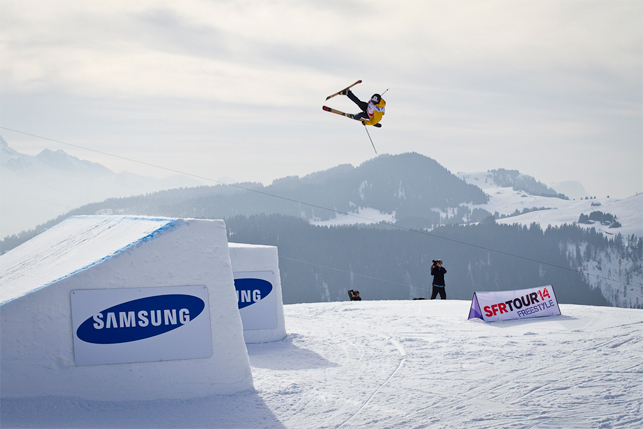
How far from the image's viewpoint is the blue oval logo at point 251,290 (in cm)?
869

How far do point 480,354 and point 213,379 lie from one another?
150 inches

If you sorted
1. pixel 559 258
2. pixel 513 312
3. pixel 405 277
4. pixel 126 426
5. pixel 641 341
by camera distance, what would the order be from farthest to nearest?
pixel 559 258 → pixel 405 277 → pixel 513 312 → pixel 641 341 → pixel 126 426

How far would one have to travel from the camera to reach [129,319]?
5.22 m

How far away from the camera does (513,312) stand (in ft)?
32.3

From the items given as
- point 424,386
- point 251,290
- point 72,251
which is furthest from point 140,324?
point 251,290

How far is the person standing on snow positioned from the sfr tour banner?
167 inches

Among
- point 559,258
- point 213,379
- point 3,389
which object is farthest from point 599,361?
point 559,258

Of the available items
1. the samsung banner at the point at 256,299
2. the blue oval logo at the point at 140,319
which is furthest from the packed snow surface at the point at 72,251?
the samsung banner at the point at 256,299

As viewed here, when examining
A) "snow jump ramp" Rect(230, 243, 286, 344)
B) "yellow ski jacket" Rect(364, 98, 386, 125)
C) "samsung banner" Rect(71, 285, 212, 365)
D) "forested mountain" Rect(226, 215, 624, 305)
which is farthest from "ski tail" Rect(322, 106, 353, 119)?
"forested mountain" Rect(226, 215, 624, 305)

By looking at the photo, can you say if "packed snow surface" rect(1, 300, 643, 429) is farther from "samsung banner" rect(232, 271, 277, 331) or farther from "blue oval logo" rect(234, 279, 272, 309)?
"blue oval logo" rect(234, 279, 272, 309)

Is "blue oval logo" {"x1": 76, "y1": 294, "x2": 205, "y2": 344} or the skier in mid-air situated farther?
the skier in mid-air

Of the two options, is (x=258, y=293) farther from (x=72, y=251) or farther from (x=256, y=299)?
(x=72, y=251)

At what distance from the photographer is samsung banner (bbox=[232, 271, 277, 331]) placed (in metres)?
8.68

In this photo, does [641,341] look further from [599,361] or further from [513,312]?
[513,312]
